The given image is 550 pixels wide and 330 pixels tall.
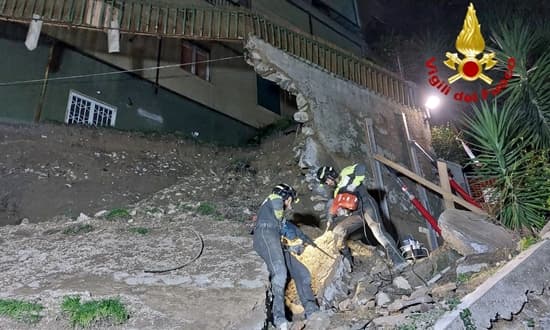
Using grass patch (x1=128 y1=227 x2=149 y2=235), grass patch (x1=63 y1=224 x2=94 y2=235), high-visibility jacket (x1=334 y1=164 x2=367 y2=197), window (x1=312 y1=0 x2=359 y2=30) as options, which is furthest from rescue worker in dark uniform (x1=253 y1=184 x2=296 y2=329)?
window (x1=312 y1=0 x2=359 y2=30)

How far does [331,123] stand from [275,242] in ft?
15.0

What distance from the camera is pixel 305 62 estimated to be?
349 inches

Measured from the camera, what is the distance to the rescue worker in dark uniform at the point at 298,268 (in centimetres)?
448

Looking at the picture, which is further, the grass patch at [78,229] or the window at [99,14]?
the window at [99,14]

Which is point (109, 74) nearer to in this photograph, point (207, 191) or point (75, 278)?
point (207, 191)

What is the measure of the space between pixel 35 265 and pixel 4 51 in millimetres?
6215

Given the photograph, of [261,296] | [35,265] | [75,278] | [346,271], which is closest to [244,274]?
[261,296]

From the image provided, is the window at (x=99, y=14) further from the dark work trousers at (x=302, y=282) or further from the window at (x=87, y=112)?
the dark work trousers at (x=302, y=282)

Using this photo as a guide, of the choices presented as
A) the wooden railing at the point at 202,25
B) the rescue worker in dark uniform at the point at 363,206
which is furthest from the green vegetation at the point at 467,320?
the wooden railing at the point at 202,25

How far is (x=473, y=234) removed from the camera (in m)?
4.26

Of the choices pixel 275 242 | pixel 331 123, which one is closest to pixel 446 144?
pixel 331 123

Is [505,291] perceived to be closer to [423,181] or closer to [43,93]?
[423,181]

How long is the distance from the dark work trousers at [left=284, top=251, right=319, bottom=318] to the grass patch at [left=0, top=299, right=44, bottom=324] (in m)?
2.68

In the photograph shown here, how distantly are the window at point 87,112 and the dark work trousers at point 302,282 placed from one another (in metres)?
7.56
